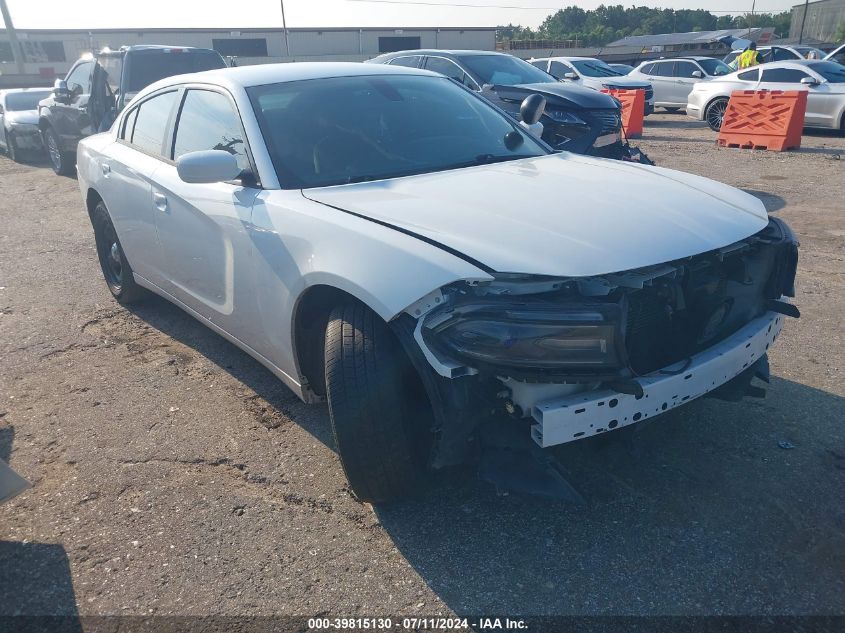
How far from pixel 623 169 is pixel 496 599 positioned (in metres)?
2.11

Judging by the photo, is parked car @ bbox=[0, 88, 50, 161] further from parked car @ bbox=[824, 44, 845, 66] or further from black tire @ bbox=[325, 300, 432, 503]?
parked car @ bbox=[824, 44, 845, 66]

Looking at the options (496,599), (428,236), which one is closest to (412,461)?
(496,599)

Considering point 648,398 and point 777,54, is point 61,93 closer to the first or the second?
point 648,398

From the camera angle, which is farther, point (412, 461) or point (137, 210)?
point (137, 210)

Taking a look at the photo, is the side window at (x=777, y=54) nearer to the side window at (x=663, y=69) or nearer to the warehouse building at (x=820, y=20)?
the side window at (x=663, y=69)

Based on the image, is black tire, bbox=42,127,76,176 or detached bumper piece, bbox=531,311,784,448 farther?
black tire, bbox=42,127,76,176

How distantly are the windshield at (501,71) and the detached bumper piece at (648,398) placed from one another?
7.34 meters

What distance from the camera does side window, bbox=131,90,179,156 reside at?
4105mm

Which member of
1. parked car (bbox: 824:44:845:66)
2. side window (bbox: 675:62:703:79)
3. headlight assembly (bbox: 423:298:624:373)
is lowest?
side window (bbox: 675:62:703:79)

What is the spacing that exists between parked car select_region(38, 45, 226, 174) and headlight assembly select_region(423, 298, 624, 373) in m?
8.70

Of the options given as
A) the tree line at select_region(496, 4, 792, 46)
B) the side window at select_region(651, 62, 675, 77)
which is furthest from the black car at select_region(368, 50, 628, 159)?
the tree line at select_region(496, 4, 792, 46)

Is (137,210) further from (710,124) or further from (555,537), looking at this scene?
(710,124)

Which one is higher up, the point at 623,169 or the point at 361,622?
the point at 623,169

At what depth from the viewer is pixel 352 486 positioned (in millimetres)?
2639
